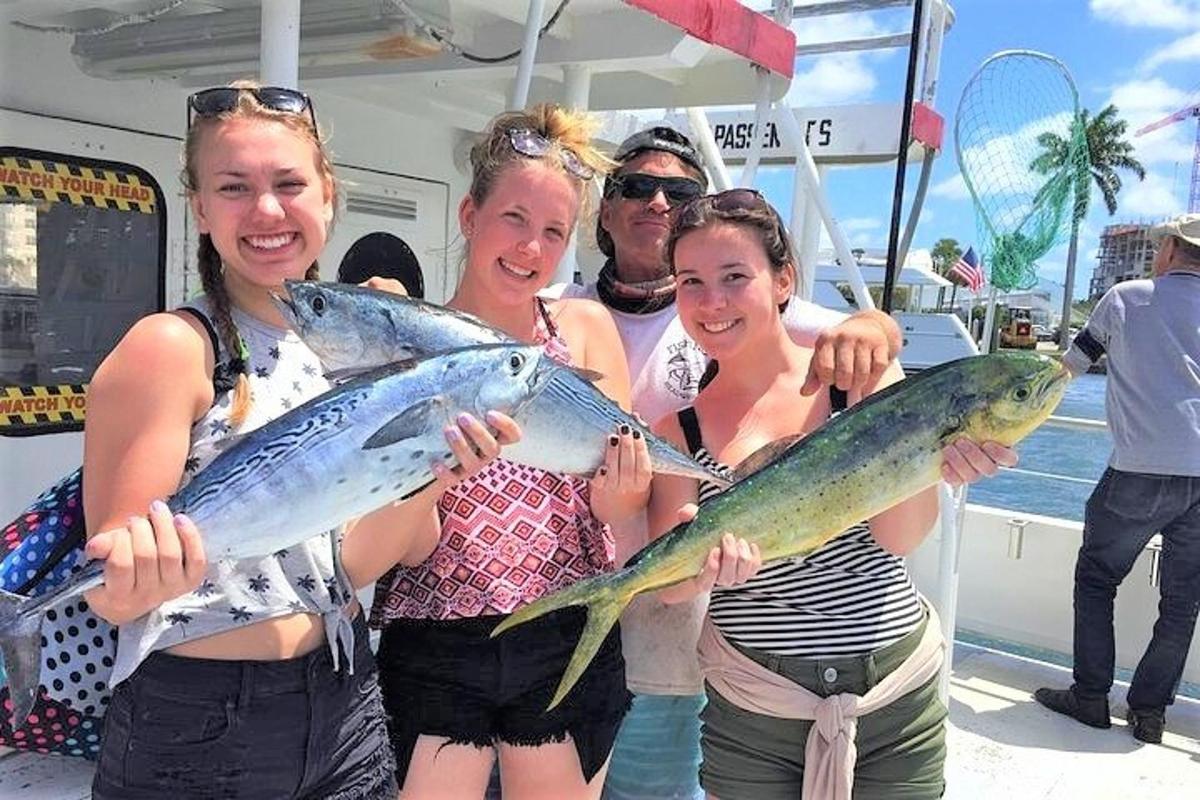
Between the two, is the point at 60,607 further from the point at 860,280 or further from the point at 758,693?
the point at 860,280

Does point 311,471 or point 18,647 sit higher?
point 311,471

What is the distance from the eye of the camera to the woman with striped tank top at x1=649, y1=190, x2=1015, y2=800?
223cm

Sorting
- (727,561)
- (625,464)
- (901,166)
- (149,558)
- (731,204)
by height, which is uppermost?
(901,166)

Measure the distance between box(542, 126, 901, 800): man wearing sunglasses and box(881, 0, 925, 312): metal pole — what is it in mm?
1109

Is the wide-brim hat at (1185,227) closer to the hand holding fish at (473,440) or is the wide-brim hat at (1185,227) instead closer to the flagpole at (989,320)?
the flagpole at (989,320)

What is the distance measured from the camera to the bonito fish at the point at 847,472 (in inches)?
75.8

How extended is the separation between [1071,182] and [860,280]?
484 cm

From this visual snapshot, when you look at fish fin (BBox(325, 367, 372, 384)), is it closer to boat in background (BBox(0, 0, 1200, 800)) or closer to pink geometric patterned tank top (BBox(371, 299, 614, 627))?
pink geometric patterned tank top (BBox(371, 299, 614, 627))

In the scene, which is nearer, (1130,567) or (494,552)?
(494,552)

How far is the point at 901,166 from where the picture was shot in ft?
12.8

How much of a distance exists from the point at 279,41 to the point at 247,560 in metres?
1.82

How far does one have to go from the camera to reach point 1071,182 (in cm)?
749

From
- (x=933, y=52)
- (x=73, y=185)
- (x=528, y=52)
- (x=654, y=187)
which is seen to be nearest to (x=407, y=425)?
(x=654, y=187)

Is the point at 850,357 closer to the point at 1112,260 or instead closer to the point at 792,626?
the point at 792,626
